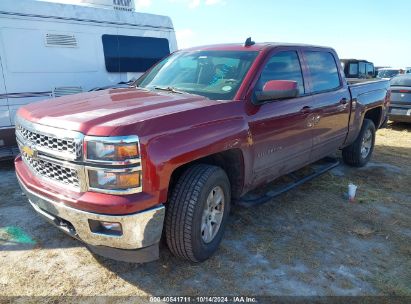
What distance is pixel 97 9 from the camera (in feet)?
21.6

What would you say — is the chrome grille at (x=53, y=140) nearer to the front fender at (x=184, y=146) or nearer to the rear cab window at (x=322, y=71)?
the front fender at (x=184, y=146)

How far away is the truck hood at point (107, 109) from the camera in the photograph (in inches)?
Result: 97.6

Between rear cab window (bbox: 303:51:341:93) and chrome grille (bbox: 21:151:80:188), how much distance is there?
9.70 ft

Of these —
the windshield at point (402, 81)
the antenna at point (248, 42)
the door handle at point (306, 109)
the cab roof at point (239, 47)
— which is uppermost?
the antenna at point (248, 42)

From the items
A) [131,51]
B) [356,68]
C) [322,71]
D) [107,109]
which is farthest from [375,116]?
[356,68]

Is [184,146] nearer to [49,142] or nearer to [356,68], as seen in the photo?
[49,142]

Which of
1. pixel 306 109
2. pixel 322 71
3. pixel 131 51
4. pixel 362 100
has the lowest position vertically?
pixel 362 100

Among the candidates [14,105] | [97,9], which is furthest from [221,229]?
[97,9]

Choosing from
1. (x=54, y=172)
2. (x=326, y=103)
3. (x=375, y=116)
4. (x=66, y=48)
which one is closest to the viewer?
(x=54, y=172)

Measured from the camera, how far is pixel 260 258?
3.27m

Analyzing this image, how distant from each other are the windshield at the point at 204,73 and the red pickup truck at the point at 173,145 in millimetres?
14

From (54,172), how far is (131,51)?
489cm

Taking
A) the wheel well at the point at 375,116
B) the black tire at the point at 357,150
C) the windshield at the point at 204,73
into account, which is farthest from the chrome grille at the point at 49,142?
the wheel well at the point at 375,116

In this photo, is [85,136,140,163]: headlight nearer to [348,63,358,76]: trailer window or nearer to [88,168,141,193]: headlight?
[88,168,141,193]: headlight
